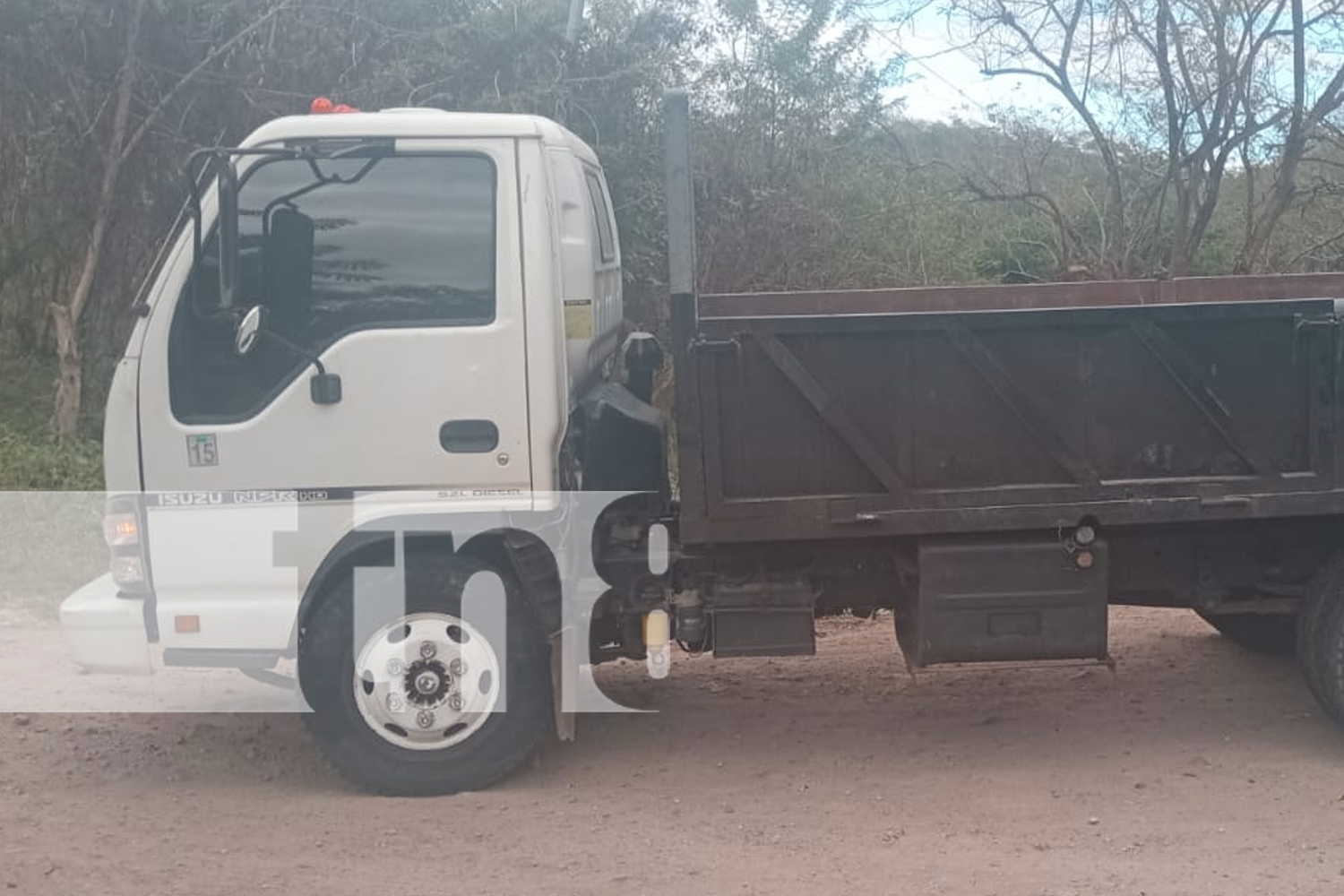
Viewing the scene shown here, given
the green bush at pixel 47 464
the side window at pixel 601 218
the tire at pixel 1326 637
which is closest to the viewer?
the tire at pixel 1326 637

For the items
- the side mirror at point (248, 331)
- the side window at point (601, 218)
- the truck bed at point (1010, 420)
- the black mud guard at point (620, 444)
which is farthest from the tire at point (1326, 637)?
the side mirror at point (248, 331)

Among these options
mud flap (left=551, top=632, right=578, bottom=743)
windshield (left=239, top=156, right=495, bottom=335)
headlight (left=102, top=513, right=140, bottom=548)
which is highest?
windshield (left=239, top=156, right=495, bottom=335)

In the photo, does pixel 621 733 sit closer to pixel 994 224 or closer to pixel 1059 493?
pixel 1059 493

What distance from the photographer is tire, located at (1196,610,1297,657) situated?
629cm

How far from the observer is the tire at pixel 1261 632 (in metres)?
6.29

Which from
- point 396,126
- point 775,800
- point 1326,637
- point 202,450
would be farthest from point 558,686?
point 1326,637

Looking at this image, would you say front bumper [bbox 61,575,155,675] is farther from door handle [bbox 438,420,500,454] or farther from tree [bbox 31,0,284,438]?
tree [bbox 31,0,284,438]

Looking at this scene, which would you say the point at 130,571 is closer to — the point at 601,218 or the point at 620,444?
the point at 620,444

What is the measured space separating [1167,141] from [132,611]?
9645mm

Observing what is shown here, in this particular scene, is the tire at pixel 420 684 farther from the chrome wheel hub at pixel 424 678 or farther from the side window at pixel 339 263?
the side window at pixel 339 263

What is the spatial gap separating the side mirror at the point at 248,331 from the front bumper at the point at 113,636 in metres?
0.93

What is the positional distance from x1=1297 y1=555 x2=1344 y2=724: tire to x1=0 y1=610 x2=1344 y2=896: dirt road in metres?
0.27

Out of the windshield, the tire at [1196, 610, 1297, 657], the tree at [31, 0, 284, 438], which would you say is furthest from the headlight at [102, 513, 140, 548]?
the tree at [31, 0, 284, 438]

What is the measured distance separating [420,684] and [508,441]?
90 centimetres
